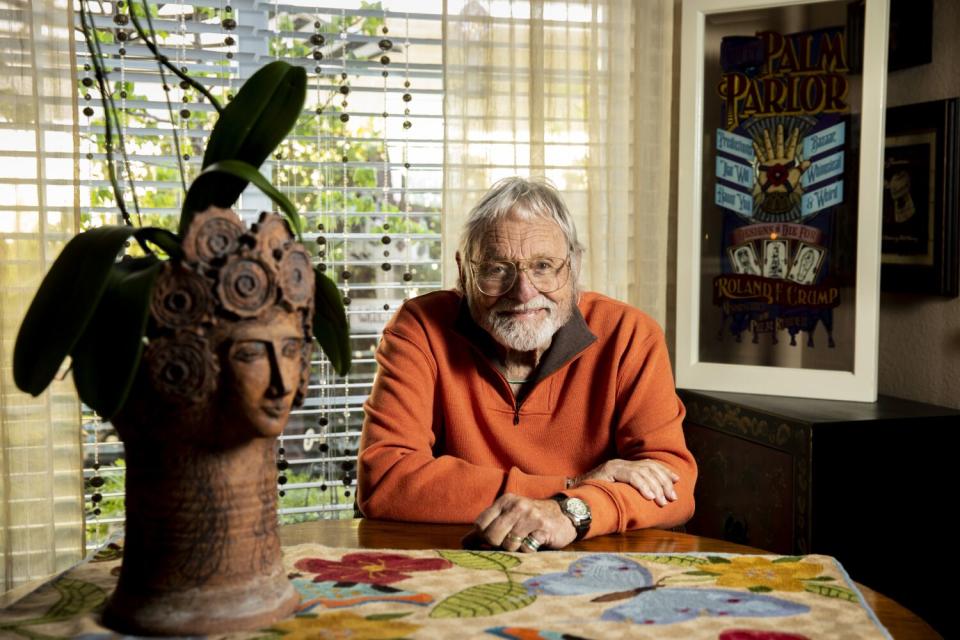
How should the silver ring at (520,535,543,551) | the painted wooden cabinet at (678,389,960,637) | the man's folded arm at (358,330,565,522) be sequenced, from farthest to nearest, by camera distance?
the painted wooden cabinet at (678,389,960,637), the man's folded arm at (358,330,565,522), the silver ring at (520,535,543,551)

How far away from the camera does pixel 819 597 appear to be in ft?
4.00

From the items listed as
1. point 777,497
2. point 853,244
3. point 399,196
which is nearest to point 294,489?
point 399,196

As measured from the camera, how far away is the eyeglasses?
81.9 inches

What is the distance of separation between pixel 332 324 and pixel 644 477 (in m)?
0.87

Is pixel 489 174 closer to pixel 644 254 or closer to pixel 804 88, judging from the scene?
pixel 644 254

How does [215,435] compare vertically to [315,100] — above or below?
below

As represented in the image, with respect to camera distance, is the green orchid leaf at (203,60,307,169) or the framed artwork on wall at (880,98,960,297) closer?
the green orchid leaf at (203,60,307,169)

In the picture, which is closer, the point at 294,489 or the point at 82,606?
the point at 82,606

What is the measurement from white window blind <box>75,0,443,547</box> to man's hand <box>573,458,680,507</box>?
1352 millimetres

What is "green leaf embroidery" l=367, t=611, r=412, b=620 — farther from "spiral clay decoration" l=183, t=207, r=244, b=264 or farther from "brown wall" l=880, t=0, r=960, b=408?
"brown wall" l=880, t=0, r=960, b=408

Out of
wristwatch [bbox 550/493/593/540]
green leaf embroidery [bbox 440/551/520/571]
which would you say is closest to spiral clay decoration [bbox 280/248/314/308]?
green leaf embroidery [bbox 440/551/520/571]

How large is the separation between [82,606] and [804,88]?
243 centimetres

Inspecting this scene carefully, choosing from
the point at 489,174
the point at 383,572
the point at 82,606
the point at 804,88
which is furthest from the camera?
the point at 489,174

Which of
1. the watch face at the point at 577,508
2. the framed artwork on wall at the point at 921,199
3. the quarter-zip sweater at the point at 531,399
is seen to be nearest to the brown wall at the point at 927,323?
the framed artwork on wall at the point at 921,199
